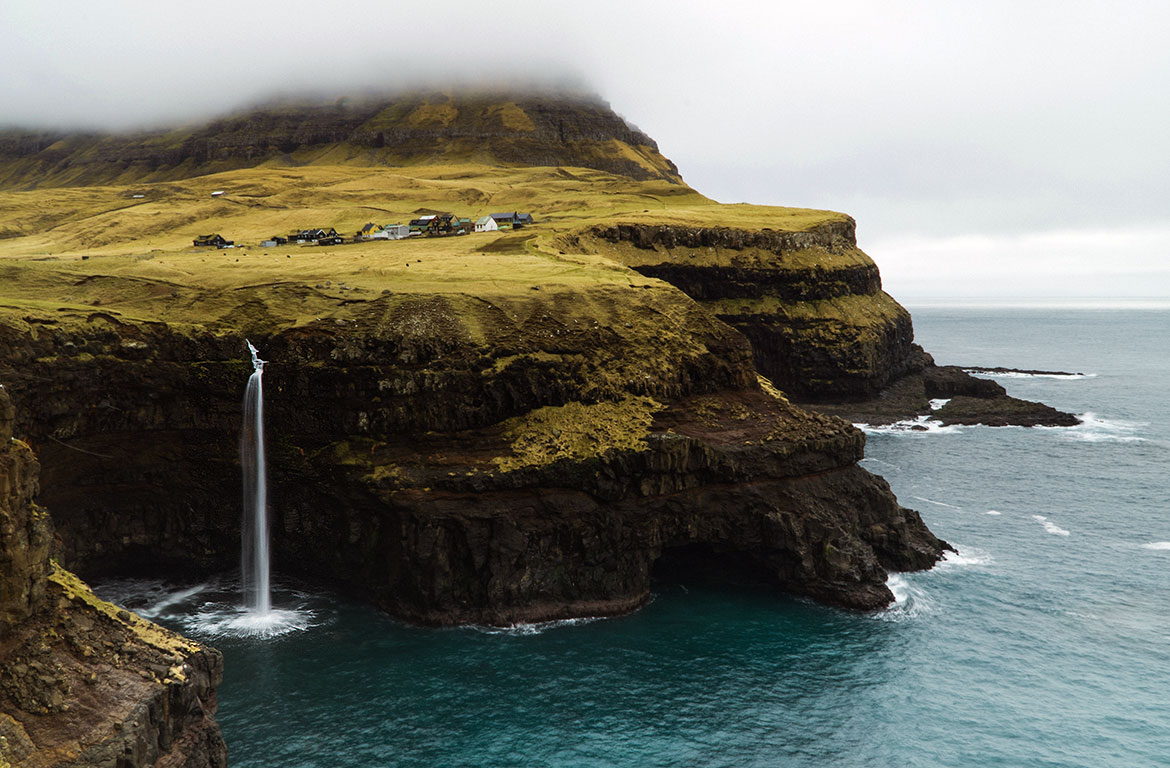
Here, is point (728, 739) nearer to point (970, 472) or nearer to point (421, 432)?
point (421, 432)

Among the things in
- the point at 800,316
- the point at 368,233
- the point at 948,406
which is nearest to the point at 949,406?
the point at 948,406

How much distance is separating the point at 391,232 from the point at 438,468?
66.5m

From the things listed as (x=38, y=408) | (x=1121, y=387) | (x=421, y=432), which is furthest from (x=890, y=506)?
(x=1121, y=387)

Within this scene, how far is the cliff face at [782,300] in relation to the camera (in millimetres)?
138875

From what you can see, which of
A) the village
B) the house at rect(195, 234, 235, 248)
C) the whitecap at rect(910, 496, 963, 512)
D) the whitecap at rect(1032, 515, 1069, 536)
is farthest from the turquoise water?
the village

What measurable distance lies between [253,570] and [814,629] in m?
46.5

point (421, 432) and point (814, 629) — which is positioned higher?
point (421, 432)

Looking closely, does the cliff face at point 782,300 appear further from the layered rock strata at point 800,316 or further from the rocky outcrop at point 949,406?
the rocky outcrop at point 949,406

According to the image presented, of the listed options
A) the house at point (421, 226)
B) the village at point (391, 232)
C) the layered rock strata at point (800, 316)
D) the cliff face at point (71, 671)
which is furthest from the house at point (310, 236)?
the cliff face at point (71, 671)

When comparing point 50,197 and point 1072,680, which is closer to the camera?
point 1072,680

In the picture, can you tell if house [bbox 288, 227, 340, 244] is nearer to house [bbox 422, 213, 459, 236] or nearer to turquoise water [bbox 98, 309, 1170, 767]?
house [bbox 422, 213, 459, 236]

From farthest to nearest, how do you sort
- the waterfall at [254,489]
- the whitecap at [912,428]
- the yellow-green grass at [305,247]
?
the whitecap at [912,428] < the yellow-green grass at [305,247] < the waterfall at [254,489]

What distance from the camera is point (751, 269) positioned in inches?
5600

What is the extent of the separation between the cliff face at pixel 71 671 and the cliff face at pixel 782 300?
106m
